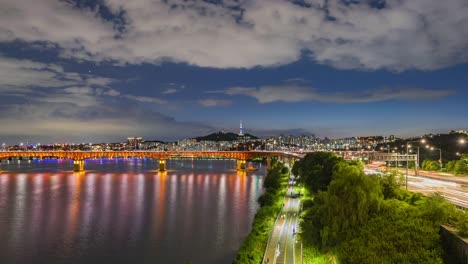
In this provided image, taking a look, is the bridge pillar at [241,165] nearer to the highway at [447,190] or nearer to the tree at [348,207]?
the highway at [447,190]

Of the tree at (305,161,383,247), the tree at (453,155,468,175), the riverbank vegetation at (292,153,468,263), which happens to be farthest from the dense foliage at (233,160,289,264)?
the tree at (453,155,468,175)

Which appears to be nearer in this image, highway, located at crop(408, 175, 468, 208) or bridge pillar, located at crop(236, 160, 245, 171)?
highway, located at crop(408, 175, 468, 208)

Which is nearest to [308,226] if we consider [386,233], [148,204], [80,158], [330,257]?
[330,257]

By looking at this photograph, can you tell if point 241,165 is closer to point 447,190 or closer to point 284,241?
point 447,190

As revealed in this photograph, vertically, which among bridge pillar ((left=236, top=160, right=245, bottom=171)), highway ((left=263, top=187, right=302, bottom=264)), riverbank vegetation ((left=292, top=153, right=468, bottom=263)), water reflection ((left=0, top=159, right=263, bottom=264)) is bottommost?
water reflection ((left=0, top=159, right=263, bottom=264))

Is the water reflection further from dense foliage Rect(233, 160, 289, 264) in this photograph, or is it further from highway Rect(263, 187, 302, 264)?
highway Rect(263, 187, 302, 264)

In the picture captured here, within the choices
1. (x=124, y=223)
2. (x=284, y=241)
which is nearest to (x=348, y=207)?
(x=284, y=241)

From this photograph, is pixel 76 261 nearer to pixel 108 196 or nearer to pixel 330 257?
pixel 330 257
